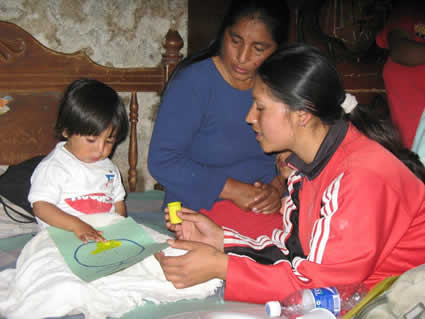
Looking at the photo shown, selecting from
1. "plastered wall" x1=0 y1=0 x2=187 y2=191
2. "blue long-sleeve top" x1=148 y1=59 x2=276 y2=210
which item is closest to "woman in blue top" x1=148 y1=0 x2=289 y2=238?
"blue long-sleeve top" x1=148 y1=59 x2=276 y2=210

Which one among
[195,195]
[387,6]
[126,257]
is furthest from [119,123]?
[387,6]

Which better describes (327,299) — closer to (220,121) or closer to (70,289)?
(70,289)

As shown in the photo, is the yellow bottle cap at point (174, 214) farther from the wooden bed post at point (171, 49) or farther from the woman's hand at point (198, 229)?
the wooden bed post at point (171, 49)

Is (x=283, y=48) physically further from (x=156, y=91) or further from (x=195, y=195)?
(x=156, y=91)

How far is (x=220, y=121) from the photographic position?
1.47 meters

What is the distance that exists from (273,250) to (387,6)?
5.50 ft

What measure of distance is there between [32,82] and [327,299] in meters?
1.50

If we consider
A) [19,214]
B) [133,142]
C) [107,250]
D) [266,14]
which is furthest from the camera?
[133,142]

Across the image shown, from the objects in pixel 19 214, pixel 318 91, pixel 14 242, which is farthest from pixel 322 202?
pixel 19 214

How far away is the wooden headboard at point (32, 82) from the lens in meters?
1.76

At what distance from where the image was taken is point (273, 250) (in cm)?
121

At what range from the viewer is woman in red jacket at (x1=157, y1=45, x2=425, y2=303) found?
35.4 inches

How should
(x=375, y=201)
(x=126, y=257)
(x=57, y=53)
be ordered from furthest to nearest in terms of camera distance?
(x=57, y=53) < (x=126, y=257) < (x=375, y=201)

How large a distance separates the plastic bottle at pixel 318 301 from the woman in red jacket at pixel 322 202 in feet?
0.07
